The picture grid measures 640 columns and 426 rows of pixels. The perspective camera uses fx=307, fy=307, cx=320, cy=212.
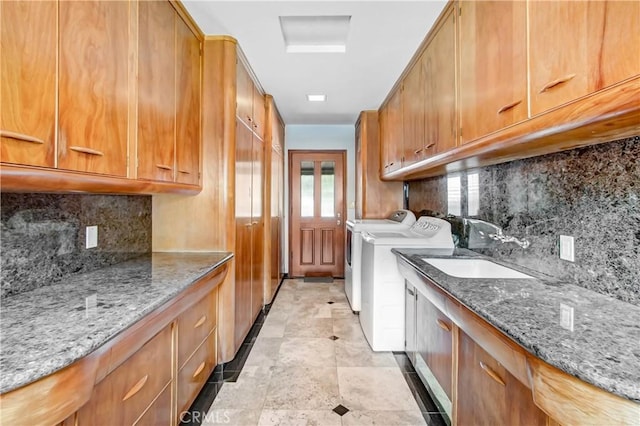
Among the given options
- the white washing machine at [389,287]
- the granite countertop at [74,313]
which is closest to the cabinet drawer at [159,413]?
the granite countertop at [74,313]

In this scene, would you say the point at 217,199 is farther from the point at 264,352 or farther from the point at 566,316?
the point at 566,316

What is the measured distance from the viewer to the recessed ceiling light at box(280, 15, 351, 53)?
2256 mm

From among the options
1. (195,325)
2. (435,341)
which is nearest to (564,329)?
(435,341)

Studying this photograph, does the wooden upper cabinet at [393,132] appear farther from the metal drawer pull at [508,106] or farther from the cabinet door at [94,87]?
the cabinet door at [94,87]

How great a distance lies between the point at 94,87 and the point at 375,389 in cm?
228

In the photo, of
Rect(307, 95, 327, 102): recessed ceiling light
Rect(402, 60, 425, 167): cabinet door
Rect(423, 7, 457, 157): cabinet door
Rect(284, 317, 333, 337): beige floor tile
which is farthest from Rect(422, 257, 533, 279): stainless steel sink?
Rect(307, 95, 327, 102): recessed ceiling light

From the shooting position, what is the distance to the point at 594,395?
71 centimetres

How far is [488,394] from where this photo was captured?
1.19m

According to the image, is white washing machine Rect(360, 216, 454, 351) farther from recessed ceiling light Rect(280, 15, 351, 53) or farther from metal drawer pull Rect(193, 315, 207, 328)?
recessed ceiling light Rect(280, 15, 351, 53)

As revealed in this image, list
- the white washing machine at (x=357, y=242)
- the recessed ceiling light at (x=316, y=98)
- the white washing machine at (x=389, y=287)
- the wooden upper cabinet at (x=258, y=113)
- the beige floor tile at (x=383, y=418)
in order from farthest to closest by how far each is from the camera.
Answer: the recessed ceiling light at (x=316, y=98) < the white washing machine at (x=357, y=242) < the wooden upper cabinet at (x=258, y=113) < the white washing machine at (x=389, y=287) < the beige floor tile at (x=383, y=418)

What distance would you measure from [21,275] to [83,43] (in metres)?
0.96

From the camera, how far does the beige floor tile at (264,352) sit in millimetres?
2398

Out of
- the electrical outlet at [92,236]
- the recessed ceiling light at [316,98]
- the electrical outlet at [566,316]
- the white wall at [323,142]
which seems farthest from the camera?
the white wall at [323,142]

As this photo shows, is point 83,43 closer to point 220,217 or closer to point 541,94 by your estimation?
point 220,217
